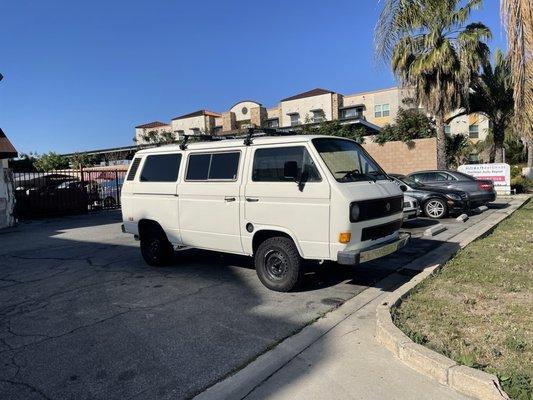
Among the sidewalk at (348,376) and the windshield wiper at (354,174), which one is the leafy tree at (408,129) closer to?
the windshield wiper at (354,174)

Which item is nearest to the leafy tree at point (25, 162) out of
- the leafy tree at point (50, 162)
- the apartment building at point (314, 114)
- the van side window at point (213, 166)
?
the leafy tree at point (50, 162)

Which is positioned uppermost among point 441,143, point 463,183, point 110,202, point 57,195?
point 441,143

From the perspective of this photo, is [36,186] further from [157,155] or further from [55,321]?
[55,321]

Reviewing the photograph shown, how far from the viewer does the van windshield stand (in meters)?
6.01

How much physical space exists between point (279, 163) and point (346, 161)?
95cm

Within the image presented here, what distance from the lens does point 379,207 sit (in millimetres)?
6082

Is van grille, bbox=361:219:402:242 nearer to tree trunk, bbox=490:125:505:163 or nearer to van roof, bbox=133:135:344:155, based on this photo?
van roof, bbox=133:135:344:155

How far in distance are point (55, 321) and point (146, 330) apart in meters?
1.25

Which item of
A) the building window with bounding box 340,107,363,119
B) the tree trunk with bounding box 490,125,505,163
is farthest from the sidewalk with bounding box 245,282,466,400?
the building window with bounding box 340,107,363,119

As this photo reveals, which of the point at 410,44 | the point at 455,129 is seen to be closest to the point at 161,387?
the point at 410,44

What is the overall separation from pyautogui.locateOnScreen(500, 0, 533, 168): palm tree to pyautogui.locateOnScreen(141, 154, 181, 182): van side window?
575 cm

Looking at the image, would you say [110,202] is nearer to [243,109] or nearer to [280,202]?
[280,202]

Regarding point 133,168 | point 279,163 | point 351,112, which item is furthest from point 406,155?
point 351,112

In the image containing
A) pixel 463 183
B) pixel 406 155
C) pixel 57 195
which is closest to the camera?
pixel 463 183
